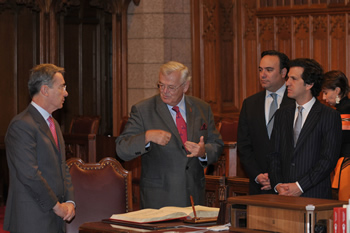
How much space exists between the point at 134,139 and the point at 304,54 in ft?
17.4

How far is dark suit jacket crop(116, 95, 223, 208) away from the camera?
3.82m

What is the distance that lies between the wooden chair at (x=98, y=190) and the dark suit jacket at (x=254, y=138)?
2.97ft

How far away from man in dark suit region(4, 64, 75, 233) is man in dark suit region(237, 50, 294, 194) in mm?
1336

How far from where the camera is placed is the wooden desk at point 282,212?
2.52 m

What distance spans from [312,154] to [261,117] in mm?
744

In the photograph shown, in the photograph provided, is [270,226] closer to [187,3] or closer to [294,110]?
[294,110]

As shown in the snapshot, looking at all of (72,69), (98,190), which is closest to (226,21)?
(72,69)

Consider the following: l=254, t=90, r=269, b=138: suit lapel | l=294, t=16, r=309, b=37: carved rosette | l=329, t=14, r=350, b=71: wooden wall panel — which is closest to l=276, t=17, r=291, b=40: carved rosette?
l=294, t=16, r=309, b=37: carved rosette

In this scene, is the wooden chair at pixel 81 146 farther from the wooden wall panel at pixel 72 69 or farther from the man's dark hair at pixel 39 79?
the man's dark hair at pixel 39 79

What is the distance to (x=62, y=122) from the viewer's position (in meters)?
9.91

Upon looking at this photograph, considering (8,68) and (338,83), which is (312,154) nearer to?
(338,83)

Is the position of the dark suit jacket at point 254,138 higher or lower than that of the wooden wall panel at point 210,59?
lower

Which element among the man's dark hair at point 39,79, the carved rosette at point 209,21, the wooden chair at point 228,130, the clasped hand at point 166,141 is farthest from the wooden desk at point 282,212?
the carved rosette at point 209,21

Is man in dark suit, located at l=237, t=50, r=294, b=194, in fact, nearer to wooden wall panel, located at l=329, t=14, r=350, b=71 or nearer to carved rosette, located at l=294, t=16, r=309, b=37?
wooden wall panel, located at l=329, t=14, r=350, b=71
